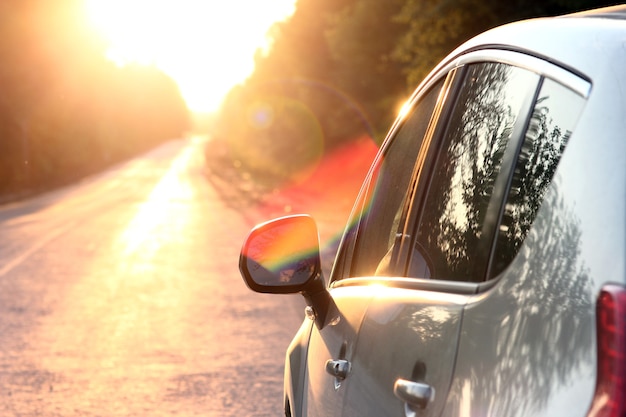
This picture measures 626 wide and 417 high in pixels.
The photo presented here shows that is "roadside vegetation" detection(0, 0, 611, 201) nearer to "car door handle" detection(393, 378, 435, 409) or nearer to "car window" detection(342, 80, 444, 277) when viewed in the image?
"car window" detection(342, 80, 444, 277)

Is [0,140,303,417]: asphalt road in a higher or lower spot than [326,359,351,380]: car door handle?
lower

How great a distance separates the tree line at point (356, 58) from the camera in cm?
2148

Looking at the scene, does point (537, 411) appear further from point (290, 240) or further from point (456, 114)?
point (290, 240)

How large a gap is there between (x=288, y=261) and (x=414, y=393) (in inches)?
48.0

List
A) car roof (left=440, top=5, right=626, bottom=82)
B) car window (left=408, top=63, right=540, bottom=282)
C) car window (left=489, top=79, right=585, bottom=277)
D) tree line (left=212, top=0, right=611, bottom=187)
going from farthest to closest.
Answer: tree line (left=212, top=0, right=611, bottom=187), car window (left=408, top=63, right=540, bottom=282), car window (left=489, top=79, right=585, bottom=277), car roof (left=440, top=5, right=626, bottom=82)

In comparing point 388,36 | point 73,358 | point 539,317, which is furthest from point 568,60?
point 388,36

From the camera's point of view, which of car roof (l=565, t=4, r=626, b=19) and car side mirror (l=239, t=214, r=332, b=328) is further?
car side mirror (l=239, t=214, r=332, b=328)

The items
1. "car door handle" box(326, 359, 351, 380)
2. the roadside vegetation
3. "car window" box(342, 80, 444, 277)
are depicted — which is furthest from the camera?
the roadside vegetation

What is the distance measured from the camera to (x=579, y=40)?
1853 millimetres

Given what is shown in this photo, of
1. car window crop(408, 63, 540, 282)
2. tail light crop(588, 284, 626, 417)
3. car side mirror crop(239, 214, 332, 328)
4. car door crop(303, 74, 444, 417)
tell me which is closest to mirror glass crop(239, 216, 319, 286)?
car side mirror crop(239, 214, 332, 328)

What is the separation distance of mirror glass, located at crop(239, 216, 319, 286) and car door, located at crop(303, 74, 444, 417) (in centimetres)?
16

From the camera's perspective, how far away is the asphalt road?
7.09 meters

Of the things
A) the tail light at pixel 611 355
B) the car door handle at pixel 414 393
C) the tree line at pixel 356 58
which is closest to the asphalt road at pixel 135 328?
the car door handle at pixel 414 393

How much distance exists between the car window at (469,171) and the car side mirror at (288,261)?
27.0 inches
